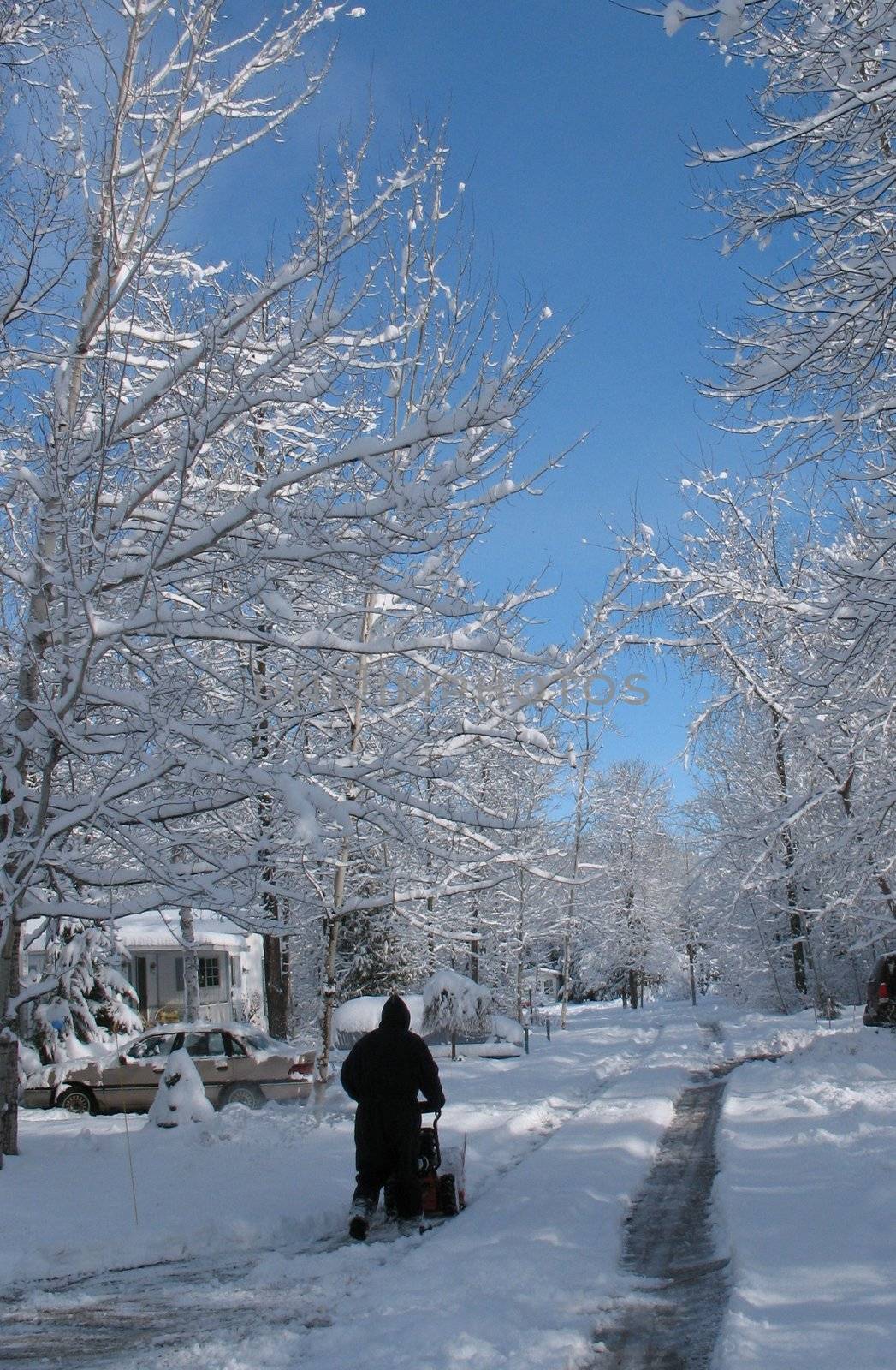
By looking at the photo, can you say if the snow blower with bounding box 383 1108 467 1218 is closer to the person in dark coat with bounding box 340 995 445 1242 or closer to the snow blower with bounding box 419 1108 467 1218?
the snow blower with bounding box 419 1108 467 1218

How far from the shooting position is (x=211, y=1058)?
1661 centimetres

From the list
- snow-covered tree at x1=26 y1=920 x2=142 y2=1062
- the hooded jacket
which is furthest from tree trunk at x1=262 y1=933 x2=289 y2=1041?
the hooded jacket

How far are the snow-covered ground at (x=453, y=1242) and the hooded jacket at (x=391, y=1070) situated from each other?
83 cm

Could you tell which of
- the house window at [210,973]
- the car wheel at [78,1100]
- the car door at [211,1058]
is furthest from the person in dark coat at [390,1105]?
the house window at [210,973]

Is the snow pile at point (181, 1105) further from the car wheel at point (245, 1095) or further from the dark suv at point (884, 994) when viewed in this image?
the dark suv at point (884, 994)

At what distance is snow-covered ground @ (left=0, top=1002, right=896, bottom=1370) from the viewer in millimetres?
4727

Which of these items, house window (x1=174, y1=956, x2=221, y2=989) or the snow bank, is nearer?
the snow bank

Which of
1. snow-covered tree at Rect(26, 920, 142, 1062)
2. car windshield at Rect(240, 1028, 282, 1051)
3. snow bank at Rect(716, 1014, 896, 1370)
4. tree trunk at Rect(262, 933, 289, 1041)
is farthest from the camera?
tree trunk at Rect(262, 933, 289, 1041)

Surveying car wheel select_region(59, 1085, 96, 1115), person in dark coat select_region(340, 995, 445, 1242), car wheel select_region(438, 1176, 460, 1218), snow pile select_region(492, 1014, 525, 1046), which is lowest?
snow pile select_region(492, 1014, 525, 1046)

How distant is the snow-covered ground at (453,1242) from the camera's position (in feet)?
15.5

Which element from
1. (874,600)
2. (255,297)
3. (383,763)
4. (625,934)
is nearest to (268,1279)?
(383,763)

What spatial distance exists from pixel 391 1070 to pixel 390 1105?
227mm

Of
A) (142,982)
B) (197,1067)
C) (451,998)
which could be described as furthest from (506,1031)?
(197,1067)

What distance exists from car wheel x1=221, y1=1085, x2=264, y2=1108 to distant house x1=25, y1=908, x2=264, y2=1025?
11.6 m
